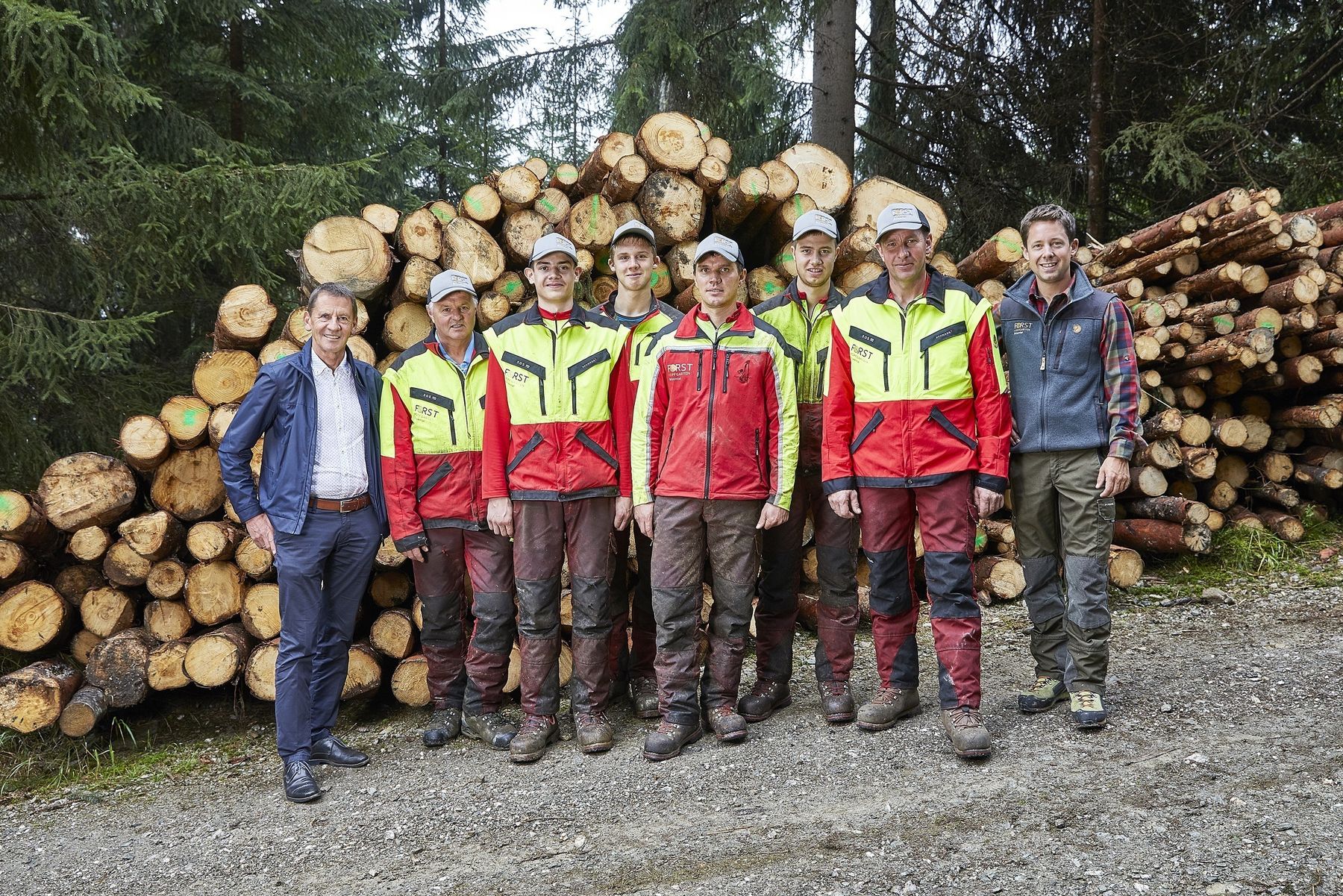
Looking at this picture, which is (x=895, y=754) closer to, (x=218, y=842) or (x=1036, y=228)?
(x=1036, y=228)

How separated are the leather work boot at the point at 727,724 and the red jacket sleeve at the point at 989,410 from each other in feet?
5.02

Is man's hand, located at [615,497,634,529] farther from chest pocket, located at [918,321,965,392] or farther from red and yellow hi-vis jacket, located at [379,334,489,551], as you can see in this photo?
chest pocket, located at [918,321,965,392]


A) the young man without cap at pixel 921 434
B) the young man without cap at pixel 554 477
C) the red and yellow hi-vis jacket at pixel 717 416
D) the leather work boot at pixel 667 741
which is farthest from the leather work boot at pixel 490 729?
the young man without cap at pixel 921 434

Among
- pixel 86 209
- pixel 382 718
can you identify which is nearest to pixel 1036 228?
pixel 382 718

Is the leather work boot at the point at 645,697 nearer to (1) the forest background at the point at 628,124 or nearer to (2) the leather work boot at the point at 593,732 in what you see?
(2) the leather work boot at the point at 593,732

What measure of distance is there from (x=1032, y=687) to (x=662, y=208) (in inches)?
140

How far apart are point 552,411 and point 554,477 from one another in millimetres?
311

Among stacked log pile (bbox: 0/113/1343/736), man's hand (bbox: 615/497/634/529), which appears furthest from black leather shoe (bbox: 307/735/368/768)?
man's hand (bbox: 615/497/634/529)

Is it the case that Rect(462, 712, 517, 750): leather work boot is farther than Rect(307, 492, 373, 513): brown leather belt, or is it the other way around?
Rect(462, 712, 517, 750): leather work boot

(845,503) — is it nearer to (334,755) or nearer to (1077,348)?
(1077,348)

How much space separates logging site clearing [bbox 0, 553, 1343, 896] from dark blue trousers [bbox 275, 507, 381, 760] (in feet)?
1.06

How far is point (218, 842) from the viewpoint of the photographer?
3955 millimetres

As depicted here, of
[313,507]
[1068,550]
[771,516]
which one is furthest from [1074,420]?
[313,507]

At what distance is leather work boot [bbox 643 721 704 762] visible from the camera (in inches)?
166
